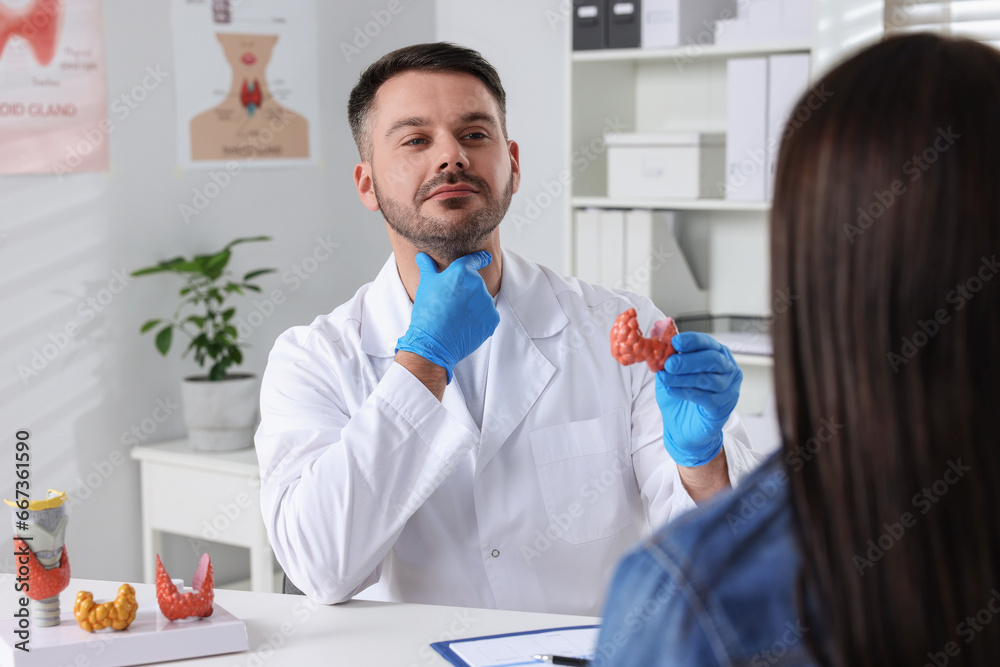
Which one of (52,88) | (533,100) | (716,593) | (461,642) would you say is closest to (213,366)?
(52,88)

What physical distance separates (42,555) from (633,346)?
75 centimetres

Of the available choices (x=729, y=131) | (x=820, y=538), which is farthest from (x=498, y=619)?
(x=729, y=131)

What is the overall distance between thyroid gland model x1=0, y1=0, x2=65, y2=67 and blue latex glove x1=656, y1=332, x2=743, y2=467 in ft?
5.85

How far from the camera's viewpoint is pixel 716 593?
0.53 meters

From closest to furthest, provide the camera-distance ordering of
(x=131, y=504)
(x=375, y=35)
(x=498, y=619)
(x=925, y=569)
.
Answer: (x=925, y=569), (x=498, y=619), (x=131, y=504), (x=375, y=35)

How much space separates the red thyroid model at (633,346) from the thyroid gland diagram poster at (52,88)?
1692 millimetres

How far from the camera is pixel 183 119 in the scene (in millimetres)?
2648

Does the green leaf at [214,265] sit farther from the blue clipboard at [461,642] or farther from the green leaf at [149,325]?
the blue clipboard at [461,642]

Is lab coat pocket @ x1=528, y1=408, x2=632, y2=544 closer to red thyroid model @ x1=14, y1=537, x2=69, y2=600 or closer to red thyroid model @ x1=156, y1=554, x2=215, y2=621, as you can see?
red thyroid model @ x1=156, y1=554, x2=215, y2=621

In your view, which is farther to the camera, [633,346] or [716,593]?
[633,346]

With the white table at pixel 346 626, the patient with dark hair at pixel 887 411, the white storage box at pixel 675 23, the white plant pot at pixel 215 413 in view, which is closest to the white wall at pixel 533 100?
the white storage box at pixel 675 23

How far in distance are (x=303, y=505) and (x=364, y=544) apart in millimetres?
96

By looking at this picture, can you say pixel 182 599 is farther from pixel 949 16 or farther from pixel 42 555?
pixel 949 16

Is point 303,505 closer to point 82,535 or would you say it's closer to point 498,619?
point 498,619
